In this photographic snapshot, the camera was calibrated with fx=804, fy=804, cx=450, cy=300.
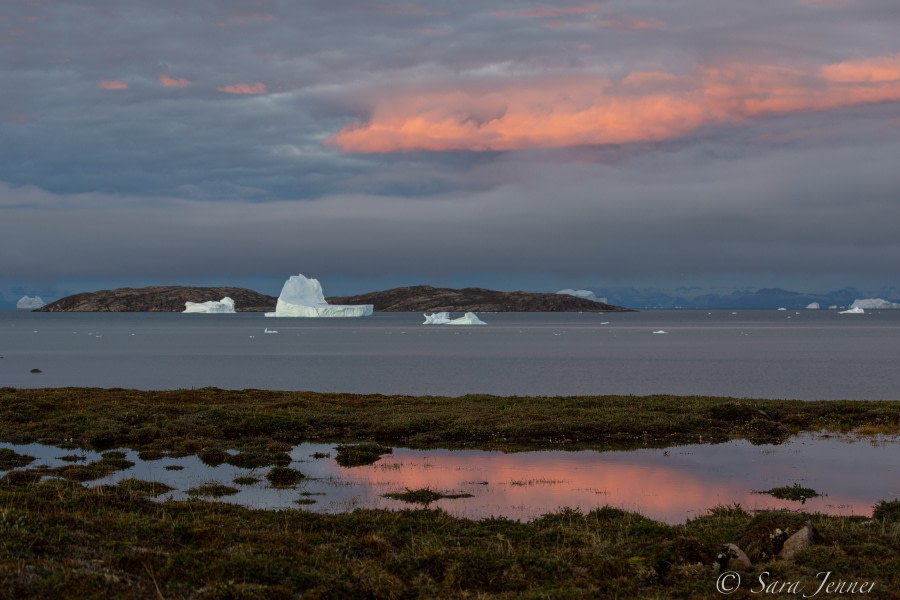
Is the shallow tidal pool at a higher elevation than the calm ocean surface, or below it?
higher

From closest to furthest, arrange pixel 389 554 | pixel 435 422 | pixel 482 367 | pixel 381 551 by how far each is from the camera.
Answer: pixel 389 554 → pixel 381 551 → pixel 435 422 → pixel 482 367

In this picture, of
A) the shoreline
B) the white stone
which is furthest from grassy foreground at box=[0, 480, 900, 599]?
the shoreline

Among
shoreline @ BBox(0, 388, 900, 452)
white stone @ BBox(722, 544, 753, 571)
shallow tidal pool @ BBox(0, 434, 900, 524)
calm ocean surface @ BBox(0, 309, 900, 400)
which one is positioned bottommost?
calm ocean surface @ BBox(0, 309, 900, 400)

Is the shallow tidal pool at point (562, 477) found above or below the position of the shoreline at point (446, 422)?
below

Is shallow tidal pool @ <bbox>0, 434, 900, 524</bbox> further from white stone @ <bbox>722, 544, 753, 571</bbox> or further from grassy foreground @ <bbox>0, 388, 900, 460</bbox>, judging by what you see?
white stone @ <bbox>722, 544, 753, 571</bbox>

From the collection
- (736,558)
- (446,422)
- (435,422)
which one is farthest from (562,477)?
(736,558)

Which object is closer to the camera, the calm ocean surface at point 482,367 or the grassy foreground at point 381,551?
the grassy foreground at point 381,551

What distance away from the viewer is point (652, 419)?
4366cm

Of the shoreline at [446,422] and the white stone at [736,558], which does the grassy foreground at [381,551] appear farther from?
the shoreline at [446,422]

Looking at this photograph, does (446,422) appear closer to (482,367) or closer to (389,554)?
(389,554)

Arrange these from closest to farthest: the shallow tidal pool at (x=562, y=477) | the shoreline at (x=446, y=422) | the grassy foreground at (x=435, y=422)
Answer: the shallow tidal pool at (x=562, y=477), the grassy foreground at (x=435, y=422), the shoreline at (x=446, y=422)

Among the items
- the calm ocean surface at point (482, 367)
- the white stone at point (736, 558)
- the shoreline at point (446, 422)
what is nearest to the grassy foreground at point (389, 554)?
the white stone at point (736, 558)

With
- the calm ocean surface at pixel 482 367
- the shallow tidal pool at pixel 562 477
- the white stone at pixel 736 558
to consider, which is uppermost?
the white stone at pixel 736 558

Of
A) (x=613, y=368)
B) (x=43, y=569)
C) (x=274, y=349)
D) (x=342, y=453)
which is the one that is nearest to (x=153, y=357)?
(x=274, y=349)
